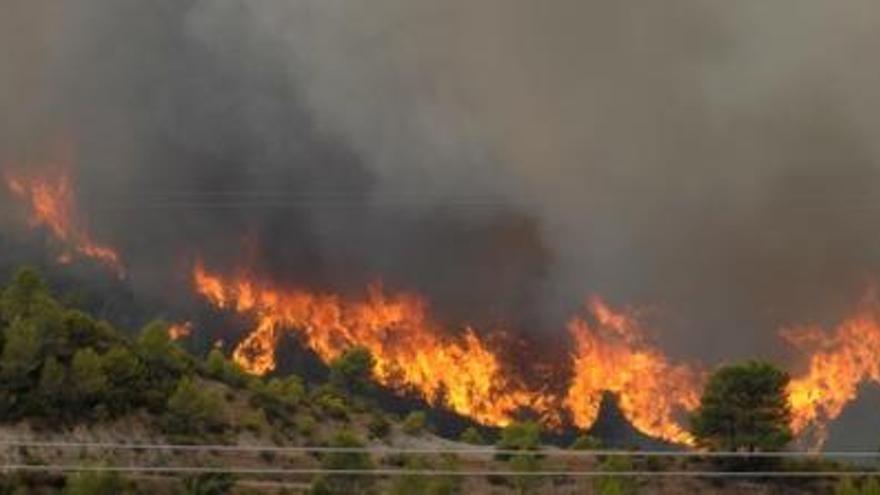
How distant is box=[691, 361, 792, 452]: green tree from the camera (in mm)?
137750

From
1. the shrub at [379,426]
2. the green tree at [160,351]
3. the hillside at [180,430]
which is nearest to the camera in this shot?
the hillside at [180,430]

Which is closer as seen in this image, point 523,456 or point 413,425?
point 523,456

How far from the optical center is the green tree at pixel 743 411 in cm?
13775

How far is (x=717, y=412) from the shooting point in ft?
458

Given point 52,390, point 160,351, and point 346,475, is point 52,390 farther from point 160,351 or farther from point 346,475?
point 346,475

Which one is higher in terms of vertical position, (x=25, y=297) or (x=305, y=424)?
(x=25, y=297)

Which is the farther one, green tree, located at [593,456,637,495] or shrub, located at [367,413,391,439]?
shrub, located at [367,413,391,439]

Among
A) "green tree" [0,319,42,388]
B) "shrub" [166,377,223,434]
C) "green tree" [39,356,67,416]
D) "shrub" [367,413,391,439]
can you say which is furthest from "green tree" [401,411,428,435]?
"green tree" [39,356,67,416]

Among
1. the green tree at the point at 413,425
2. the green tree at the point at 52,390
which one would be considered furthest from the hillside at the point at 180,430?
the green tree at the point at 413,425

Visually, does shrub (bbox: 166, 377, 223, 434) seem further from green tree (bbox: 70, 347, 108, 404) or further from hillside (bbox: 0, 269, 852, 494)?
green tree (bbox: 70, 347, 108, 404)

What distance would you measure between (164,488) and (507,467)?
45626 mm

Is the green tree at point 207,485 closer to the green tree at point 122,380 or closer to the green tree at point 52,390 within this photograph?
the green tree at point 52,390

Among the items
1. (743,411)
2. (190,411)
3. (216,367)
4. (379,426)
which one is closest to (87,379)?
(190,411)

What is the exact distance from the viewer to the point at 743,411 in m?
139
